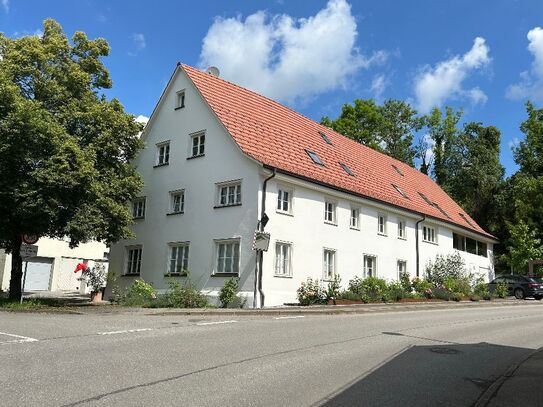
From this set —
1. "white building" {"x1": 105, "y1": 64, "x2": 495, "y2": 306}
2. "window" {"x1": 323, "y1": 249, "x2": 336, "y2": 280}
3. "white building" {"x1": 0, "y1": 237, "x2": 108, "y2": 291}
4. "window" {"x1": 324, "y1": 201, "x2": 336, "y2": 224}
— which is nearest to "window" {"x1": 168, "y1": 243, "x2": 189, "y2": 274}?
"white building" {"x1": 105, "y1": 64, "x2": 495, "y2": 306}

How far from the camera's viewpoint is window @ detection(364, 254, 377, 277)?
960 inches

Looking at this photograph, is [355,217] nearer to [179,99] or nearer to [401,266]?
[401,266]

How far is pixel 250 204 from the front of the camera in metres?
19.9

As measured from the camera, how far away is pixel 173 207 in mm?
23281

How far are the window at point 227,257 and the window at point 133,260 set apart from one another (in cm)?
510

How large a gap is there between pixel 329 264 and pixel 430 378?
1517 cm

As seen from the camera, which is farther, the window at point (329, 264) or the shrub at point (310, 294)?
the window at point (329, 264)

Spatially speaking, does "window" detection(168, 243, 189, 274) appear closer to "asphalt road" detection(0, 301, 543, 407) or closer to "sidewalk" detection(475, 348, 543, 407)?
"asphalt road" detection(0, 301, 543, 407)

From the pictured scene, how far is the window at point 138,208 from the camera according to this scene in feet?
80.5

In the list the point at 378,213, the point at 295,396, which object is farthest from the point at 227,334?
the point at 378,213

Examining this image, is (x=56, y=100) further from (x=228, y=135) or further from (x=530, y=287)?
(x=530, y=287)

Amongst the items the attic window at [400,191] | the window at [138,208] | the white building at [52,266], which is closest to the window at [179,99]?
the window at [138,208]

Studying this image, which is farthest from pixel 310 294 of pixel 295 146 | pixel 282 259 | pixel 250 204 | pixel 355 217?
pixel 295 146

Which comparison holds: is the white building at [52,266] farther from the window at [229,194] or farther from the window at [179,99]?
the window at [229,194]
